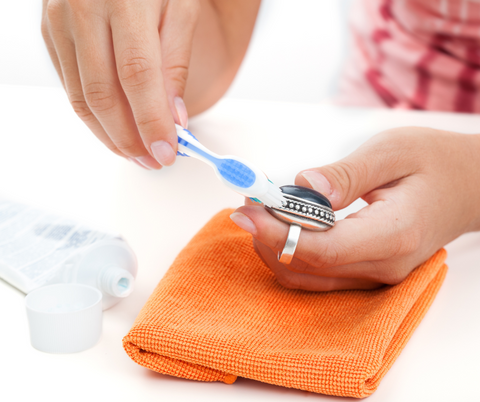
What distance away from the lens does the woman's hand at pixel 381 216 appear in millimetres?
370

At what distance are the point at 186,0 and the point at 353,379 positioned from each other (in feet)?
1.15

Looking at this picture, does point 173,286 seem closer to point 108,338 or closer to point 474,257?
point 108,338

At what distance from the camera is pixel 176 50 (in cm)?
46

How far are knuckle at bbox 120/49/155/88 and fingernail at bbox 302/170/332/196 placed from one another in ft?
0.46

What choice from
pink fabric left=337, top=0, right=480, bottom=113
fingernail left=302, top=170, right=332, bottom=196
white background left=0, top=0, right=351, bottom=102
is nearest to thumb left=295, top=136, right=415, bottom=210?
fingernail left=302, top=170, right=332, bottom=196

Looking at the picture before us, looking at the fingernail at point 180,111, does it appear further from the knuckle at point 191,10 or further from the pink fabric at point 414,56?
the pink fabric at point 414,56

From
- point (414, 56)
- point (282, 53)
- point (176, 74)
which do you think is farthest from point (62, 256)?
point (282, 53)

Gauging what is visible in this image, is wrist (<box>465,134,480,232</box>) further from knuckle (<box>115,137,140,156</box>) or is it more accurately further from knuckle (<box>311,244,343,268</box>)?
knuckle (<box>115,137,140,156</box>)

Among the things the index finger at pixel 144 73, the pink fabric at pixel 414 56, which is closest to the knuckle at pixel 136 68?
the index finger at pixel 144 73

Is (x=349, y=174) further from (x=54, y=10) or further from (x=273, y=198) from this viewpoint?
(x=54, y=10)

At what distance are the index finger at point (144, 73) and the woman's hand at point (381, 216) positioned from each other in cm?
9

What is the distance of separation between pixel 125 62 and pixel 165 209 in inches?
8.5

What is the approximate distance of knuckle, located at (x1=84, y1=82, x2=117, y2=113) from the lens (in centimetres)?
42

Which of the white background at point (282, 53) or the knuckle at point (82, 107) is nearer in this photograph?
the knuckle at point (82, 107)
